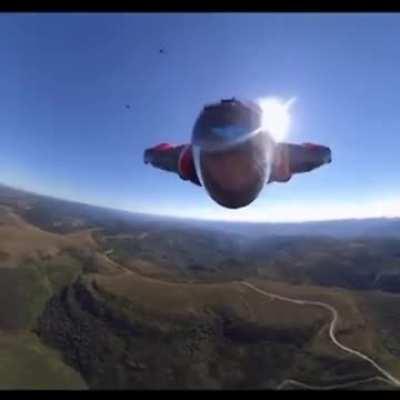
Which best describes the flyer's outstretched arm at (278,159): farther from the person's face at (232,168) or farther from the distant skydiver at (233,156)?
the person's face at (232,168)

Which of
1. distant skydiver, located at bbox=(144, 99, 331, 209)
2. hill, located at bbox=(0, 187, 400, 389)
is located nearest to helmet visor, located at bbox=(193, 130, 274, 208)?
distant skydiver, located at bbox=(144, 99, 331, 209)

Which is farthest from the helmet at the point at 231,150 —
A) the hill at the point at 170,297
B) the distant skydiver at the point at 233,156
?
the hill at the point at 170,297

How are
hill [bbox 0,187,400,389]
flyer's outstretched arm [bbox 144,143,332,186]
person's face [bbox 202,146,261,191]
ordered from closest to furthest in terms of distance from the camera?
person's face [bbox 202,146,261,191] < flyer's outstretched arm [bbox 144,143,332,186] < hill [bbox 0,187,400,389]

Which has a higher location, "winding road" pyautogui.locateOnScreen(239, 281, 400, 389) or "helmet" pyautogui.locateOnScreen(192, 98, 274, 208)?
"helmet" pyautogui.locateOnScreen(192, 98, 274, 208)

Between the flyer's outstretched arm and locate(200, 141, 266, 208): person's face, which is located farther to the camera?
the flyer's outstretched arm

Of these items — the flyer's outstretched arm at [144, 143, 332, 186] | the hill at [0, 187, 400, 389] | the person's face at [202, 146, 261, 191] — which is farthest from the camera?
the hill at [0, 187, 400, 389]

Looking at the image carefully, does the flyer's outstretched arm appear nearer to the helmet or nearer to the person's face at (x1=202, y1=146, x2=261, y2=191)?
the helmet

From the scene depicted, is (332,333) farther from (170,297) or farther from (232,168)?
(232,168)
